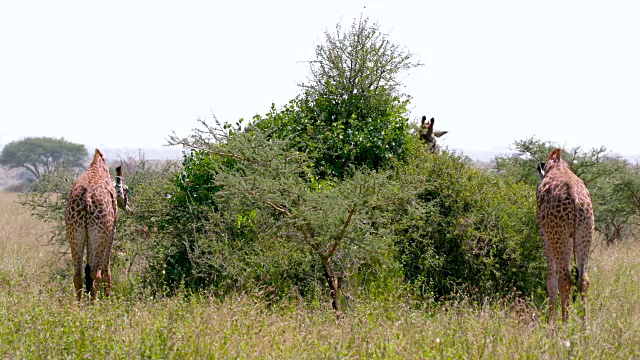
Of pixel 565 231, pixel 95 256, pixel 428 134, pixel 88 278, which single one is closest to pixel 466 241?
pixel 565 231

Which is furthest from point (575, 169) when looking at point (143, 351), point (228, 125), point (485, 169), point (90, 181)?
point (143, 351)

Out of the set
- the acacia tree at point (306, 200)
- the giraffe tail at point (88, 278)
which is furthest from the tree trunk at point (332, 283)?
the giraffe tail at point (88, 278)

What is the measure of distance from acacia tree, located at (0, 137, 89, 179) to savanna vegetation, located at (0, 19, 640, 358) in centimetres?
5791

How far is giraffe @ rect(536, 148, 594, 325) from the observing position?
839cm

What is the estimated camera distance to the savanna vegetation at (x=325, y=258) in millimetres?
6371

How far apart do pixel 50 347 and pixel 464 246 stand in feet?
22.2

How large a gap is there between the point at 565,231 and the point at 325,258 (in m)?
3.37

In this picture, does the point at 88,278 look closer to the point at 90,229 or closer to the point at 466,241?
the point at 90,229

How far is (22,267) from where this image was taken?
12.5 meters

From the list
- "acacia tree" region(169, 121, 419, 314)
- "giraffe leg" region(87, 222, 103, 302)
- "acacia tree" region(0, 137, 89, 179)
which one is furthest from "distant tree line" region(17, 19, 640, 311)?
"acacia tree" region(0, 137, 89, 179)

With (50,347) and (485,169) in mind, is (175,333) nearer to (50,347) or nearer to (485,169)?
(50,347)

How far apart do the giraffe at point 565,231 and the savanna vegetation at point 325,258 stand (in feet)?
1.83

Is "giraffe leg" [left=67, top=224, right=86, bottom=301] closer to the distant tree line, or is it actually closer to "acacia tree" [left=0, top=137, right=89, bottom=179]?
the distant tree line

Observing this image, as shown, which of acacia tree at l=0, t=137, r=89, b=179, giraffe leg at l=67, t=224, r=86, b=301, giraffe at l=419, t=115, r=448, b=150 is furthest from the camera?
acacia tree at l=0, t=137, r=89, b=179
